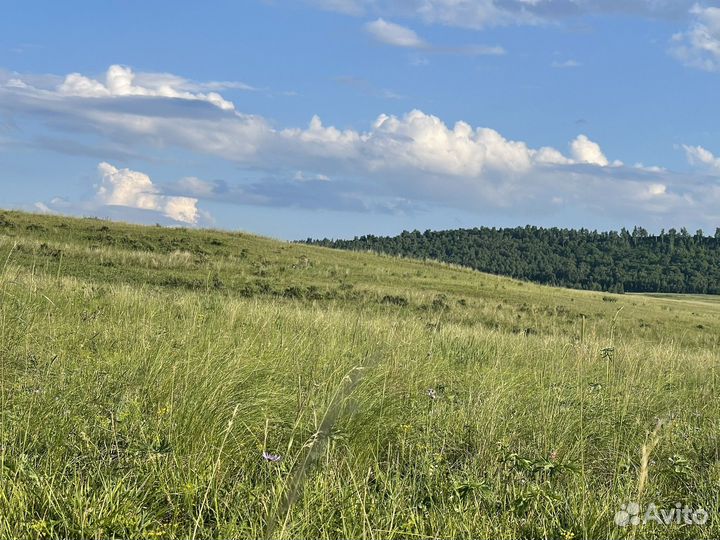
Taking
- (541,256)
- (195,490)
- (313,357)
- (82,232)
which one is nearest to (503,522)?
(195,490)

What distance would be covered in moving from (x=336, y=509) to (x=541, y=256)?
456ft

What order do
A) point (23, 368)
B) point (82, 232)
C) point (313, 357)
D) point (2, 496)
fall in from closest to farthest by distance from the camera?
point (2, 496) → point (23, 368) → point (313, 357) → point (82, 232)

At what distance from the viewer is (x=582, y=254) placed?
461ft

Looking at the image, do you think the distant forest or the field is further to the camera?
the distant forest

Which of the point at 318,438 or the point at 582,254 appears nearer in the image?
the point at 318,438

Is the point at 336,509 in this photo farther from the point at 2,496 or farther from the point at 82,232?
the point at 82,232

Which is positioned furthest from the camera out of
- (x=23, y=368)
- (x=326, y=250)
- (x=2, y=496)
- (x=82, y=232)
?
(x=326, y=250)

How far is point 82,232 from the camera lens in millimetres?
33250

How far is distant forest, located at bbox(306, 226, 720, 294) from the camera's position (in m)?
119

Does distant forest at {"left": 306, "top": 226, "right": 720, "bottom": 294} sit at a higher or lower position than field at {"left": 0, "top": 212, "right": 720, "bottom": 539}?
higher

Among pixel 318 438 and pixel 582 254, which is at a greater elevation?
pixel 582 254

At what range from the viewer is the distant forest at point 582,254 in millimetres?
119188

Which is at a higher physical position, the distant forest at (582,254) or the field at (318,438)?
the distant forest at (582,254)

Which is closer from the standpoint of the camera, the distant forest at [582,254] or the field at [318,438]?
the field at [318,438]
